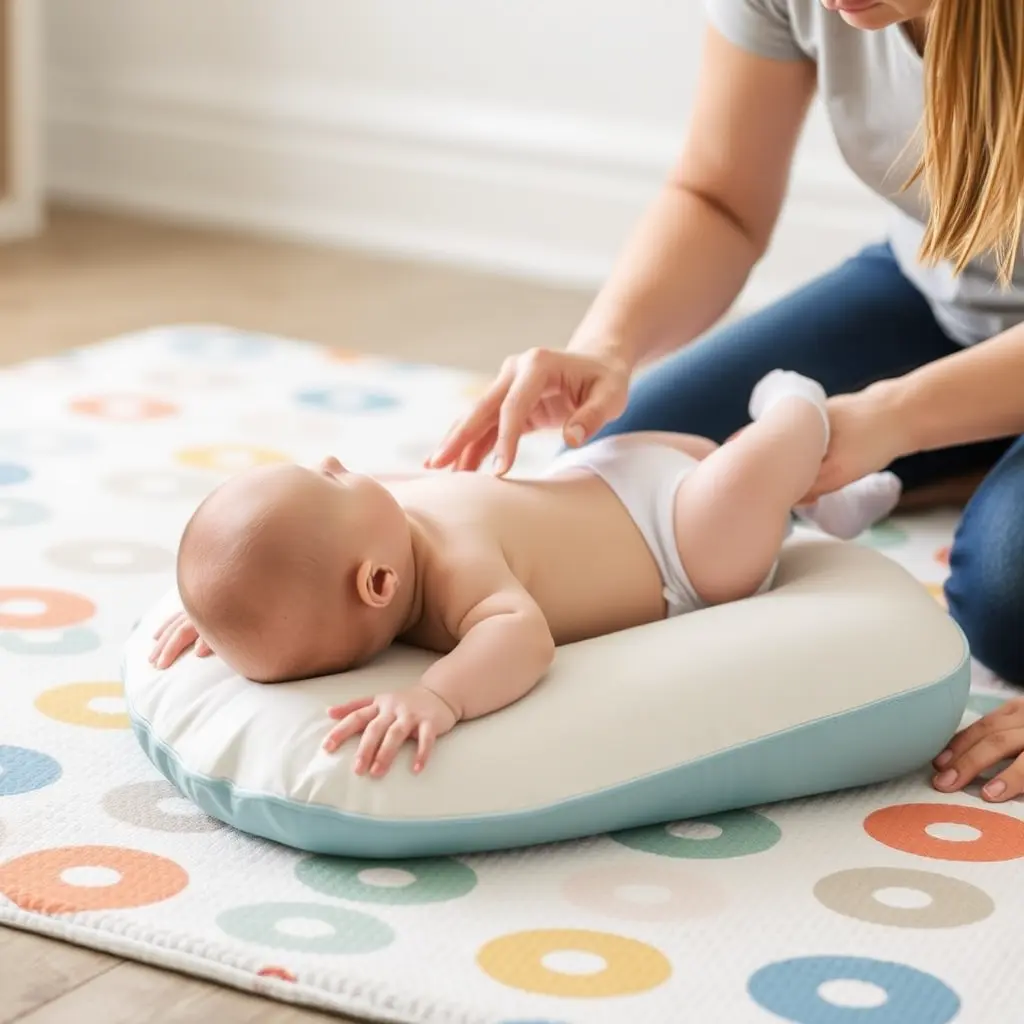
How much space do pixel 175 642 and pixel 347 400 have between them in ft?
3.53

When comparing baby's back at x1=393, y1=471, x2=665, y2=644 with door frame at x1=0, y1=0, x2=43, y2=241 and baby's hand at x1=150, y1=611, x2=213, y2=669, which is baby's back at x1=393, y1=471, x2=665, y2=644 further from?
door frame at x1=0, y1=0, x2=43, y2=241

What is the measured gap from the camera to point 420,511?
1285 millimetres

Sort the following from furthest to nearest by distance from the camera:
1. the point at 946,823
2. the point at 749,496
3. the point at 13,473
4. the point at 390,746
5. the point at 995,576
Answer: the point at 13,473
the point at 995,576
the point at 749,496
the point at 946,823
the point at 390,746

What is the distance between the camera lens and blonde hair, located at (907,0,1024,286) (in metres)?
1.18

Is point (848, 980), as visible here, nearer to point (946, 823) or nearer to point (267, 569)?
point (946, 823)

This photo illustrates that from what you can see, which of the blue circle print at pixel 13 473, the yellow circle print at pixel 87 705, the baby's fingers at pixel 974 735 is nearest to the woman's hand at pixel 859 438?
the baby's fingers at pixel 974 735

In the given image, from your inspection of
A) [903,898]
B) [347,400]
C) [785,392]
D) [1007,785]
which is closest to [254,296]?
[347,400]

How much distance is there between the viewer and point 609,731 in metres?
1.14

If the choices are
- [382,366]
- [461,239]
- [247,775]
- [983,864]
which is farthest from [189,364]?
[983,864]

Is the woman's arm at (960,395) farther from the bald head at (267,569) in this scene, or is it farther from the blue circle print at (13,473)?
the blue circle print at (13,473)

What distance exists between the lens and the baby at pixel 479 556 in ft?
3.70

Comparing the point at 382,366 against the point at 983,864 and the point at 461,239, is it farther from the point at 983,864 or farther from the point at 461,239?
the point at 983,864

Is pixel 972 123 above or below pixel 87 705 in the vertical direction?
above

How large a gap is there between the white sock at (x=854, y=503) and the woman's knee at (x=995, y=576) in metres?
0.08
